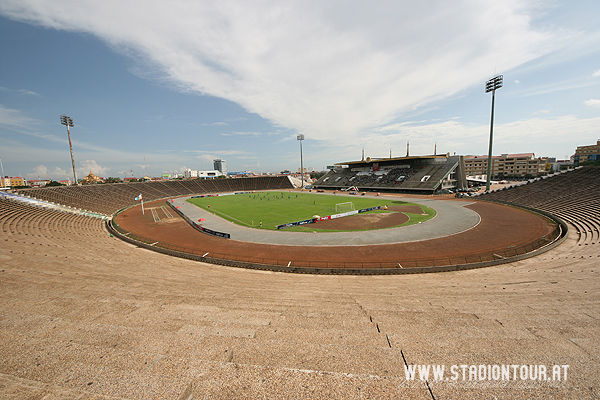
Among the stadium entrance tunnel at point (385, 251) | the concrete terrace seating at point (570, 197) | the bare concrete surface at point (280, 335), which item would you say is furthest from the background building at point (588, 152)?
the bare concrete surface at point (280, 335)

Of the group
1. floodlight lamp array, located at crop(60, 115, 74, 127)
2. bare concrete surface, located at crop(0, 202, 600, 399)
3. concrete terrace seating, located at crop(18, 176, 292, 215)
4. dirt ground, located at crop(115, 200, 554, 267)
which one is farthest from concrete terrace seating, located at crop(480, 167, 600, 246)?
floodlight lamp array, located at crop(60, 115, 74, 127)

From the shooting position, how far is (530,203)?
42.2 m

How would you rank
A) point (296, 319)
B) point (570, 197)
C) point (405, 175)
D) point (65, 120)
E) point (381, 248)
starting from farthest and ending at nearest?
point (405, 175), point (65, 120), point (570, 197), point (381, 248), point (296, 319)

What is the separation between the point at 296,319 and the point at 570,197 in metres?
54.1

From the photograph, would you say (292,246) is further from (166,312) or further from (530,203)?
(530,203)

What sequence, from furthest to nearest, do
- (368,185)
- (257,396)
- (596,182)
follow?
(368,185) → (596,182) → (257,396)

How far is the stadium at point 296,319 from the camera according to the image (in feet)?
16.6

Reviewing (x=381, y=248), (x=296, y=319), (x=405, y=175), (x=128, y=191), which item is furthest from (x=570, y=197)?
(x=128, y=191)

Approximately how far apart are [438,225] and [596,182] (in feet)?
105

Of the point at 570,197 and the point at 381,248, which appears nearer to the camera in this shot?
the point at 381,248

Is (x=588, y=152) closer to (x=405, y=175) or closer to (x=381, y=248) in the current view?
(x=405, y=175)

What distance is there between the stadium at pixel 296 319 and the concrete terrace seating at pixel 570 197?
1.08 m

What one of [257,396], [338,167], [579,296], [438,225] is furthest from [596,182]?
[338,167]

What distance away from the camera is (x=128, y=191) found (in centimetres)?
7188
